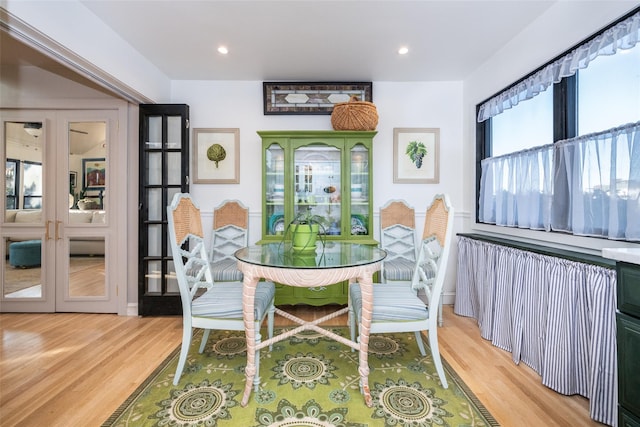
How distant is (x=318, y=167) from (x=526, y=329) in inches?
96.1

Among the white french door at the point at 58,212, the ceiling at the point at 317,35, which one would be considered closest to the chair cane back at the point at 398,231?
the ceiling at the point at 317,35

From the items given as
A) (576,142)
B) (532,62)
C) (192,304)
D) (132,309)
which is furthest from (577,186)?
(132,309)

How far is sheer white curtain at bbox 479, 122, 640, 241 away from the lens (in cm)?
168

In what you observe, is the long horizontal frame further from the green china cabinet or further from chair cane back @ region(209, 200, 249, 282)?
chair cane back @ region(209, 200, 249, 282)

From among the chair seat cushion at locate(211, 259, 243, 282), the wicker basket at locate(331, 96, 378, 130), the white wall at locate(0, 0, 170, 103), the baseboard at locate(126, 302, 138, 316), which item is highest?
the white wall at locate(0, 0, 170, 103)

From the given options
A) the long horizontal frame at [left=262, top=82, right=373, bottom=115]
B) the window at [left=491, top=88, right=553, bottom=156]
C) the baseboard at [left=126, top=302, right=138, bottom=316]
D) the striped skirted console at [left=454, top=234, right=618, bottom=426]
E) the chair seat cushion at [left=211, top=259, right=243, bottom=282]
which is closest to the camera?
the striped skirted console at [left=454, top=234, right=618, bottom=426]

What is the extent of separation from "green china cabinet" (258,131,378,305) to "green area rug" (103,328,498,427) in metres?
1.35

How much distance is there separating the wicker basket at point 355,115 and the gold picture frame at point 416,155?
0.53 meters

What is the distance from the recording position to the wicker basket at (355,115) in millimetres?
3143

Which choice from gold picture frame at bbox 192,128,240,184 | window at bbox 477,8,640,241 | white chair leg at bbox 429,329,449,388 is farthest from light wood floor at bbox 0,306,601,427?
gold picture frame at bbox 192,128,240,184

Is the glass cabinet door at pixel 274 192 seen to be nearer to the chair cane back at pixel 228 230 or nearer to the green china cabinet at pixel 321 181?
the green china cabinet at pixel 321 181

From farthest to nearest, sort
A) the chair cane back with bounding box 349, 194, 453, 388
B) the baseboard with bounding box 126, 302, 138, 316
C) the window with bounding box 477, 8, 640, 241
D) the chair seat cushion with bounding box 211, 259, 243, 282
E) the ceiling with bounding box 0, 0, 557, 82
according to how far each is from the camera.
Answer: the baseboard with bounding box 126, 302, 138, 316
the chair seat cushion with bounding box 211, 259, 243, 282
the ceiling with bounding box 0, 0, 557, 82
the chair cane back with bounding box 349, 194, 453, 388
the window with bounding box 477, 8, 640, 241

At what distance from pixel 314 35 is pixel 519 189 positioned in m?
2.23

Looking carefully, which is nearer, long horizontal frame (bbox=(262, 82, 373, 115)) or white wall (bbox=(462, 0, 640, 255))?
white wall (bbox=(462, 0, 640, 255))
